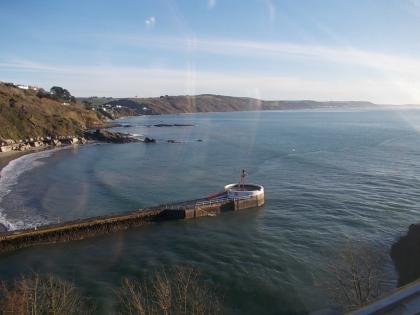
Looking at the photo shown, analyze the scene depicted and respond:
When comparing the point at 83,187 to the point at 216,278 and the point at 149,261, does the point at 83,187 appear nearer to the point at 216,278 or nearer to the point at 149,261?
the point at 149,261

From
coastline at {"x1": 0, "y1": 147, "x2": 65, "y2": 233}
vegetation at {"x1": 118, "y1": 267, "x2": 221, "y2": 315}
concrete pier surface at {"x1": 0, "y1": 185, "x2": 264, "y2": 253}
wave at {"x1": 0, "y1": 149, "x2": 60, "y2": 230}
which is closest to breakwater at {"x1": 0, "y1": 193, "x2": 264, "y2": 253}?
concrete pier surface at {"x1": 0, "y1": 185, "x2": 264, "y2": 253}

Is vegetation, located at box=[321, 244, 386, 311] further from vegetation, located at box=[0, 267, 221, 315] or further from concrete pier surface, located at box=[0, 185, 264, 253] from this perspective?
concrete pier surface, located at box=[0, 185, 264, 253]

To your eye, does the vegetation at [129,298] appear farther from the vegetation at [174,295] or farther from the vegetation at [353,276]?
the vegetation at [353,276]

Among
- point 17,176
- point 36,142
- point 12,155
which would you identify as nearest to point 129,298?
point 17,176

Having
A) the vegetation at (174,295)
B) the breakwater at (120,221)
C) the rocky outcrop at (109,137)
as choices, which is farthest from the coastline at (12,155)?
the vegetation at (174,295)

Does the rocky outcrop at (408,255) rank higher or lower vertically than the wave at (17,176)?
higher

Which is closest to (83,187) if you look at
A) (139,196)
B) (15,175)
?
(139,196)
